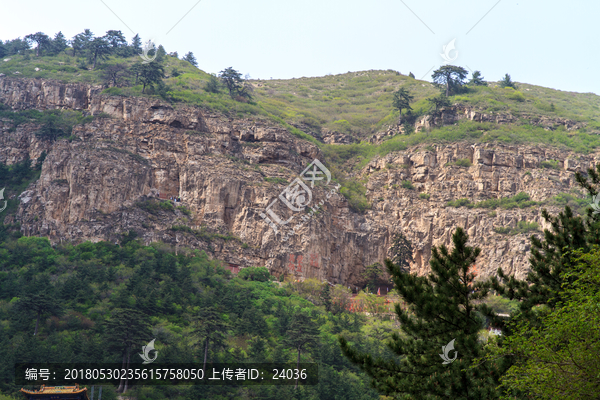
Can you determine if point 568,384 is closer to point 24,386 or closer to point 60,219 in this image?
point 24,386

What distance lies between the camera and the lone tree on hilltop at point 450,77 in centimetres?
7206

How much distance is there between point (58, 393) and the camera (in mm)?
29281

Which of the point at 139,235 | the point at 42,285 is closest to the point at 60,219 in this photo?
the point at 139,235

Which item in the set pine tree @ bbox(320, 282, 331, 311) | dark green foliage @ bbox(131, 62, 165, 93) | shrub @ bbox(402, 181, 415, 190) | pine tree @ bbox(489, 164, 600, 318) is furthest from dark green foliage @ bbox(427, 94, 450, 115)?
pine tree @ bbox(489, 164, 600, 318)

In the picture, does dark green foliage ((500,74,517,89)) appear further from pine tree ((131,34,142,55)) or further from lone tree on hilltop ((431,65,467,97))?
pine tree ((131,34,142,55))

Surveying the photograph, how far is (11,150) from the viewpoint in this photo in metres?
55.3

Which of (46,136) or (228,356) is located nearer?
(228,356)

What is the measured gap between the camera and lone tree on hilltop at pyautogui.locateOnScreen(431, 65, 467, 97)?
72062 mm

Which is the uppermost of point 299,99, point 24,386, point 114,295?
point 299,99

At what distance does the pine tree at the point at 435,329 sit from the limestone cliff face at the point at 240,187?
33.3 m

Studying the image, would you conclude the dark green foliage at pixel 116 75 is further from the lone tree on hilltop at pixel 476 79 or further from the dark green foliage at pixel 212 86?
the lone tree on hilltop at pixel 476 79

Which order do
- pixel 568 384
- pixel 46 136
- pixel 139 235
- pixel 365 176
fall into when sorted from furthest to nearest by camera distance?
1. pixel 365 176
2. pixel 46 136
3. pixel 139 235
4. pixel 568 384

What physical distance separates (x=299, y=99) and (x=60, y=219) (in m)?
48.8

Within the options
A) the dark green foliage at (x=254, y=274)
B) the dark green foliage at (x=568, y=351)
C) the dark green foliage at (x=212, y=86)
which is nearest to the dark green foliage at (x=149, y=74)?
the dark green foliage at (x=212, y=86)
